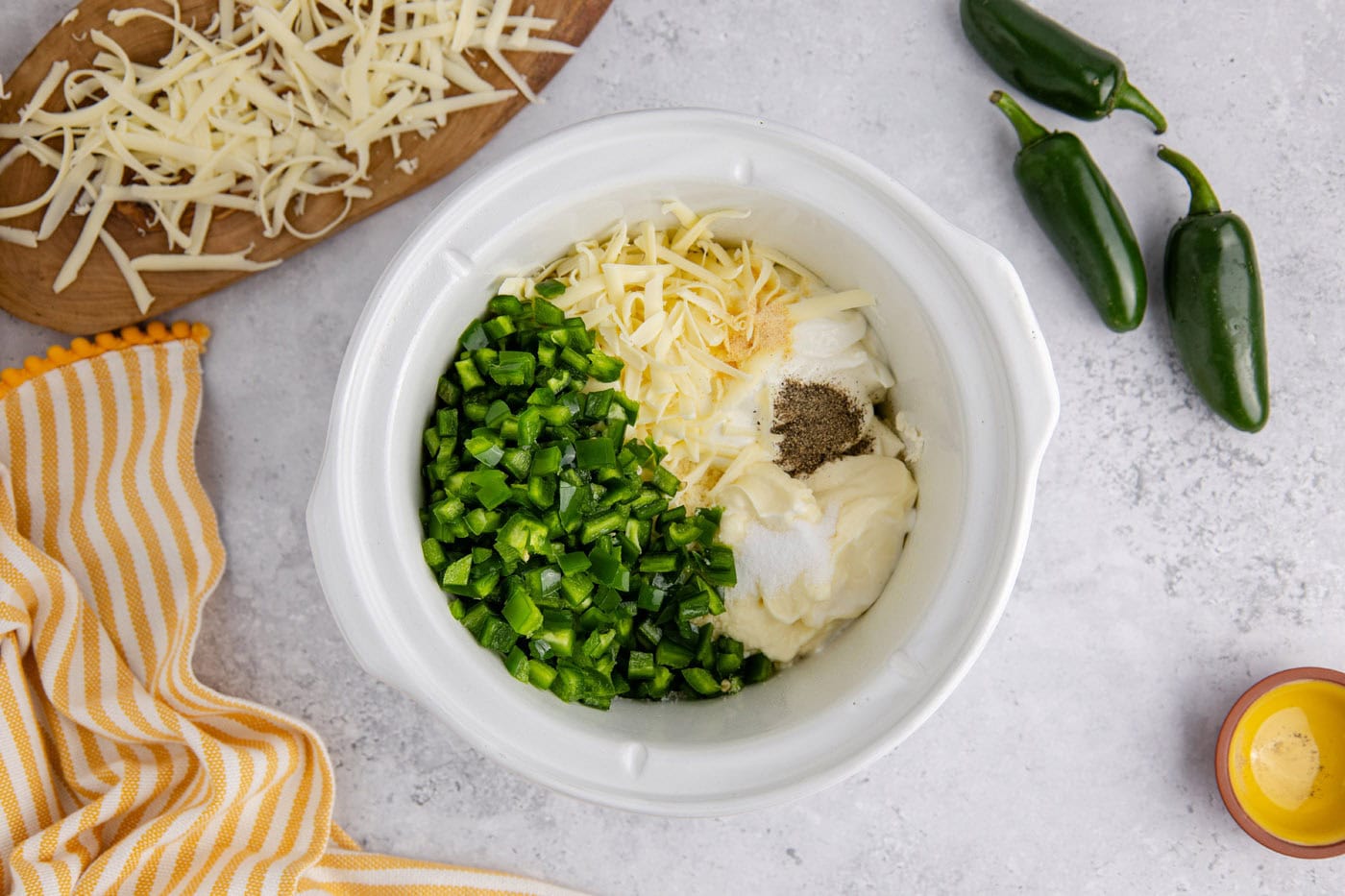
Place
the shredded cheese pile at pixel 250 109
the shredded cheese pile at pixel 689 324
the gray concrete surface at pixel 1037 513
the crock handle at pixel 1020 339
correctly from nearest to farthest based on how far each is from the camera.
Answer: the crock handle at pixel 1020 339
the shredded cheese pile at pixel 689 324
the shredded cheese pile at pixel 250 109
the gray concrete surface at pixel 1037 513

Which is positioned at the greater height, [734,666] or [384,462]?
[384,462]

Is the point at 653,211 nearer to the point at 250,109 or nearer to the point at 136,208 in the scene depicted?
the point at 250,109

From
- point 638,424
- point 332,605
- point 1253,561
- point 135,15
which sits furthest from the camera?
point 1253,561

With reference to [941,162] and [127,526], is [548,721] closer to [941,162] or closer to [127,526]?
[127,526]

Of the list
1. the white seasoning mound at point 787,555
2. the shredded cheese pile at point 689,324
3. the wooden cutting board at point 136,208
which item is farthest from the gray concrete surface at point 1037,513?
the white seasoning mound at point 787,555

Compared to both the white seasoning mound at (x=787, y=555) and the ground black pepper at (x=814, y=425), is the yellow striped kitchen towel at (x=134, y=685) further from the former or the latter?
the ground black pepper at (x=814, y=425)

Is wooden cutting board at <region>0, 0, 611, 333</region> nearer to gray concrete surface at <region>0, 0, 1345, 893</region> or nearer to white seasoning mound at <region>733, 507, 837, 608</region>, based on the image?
gray concrete surface at <region>0, 0, 1345, 893</region>

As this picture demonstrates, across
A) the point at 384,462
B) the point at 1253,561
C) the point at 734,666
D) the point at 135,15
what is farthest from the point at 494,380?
the point at 1253,561

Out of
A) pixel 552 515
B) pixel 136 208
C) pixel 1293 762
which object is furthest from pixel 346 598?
pixel 1293 762
